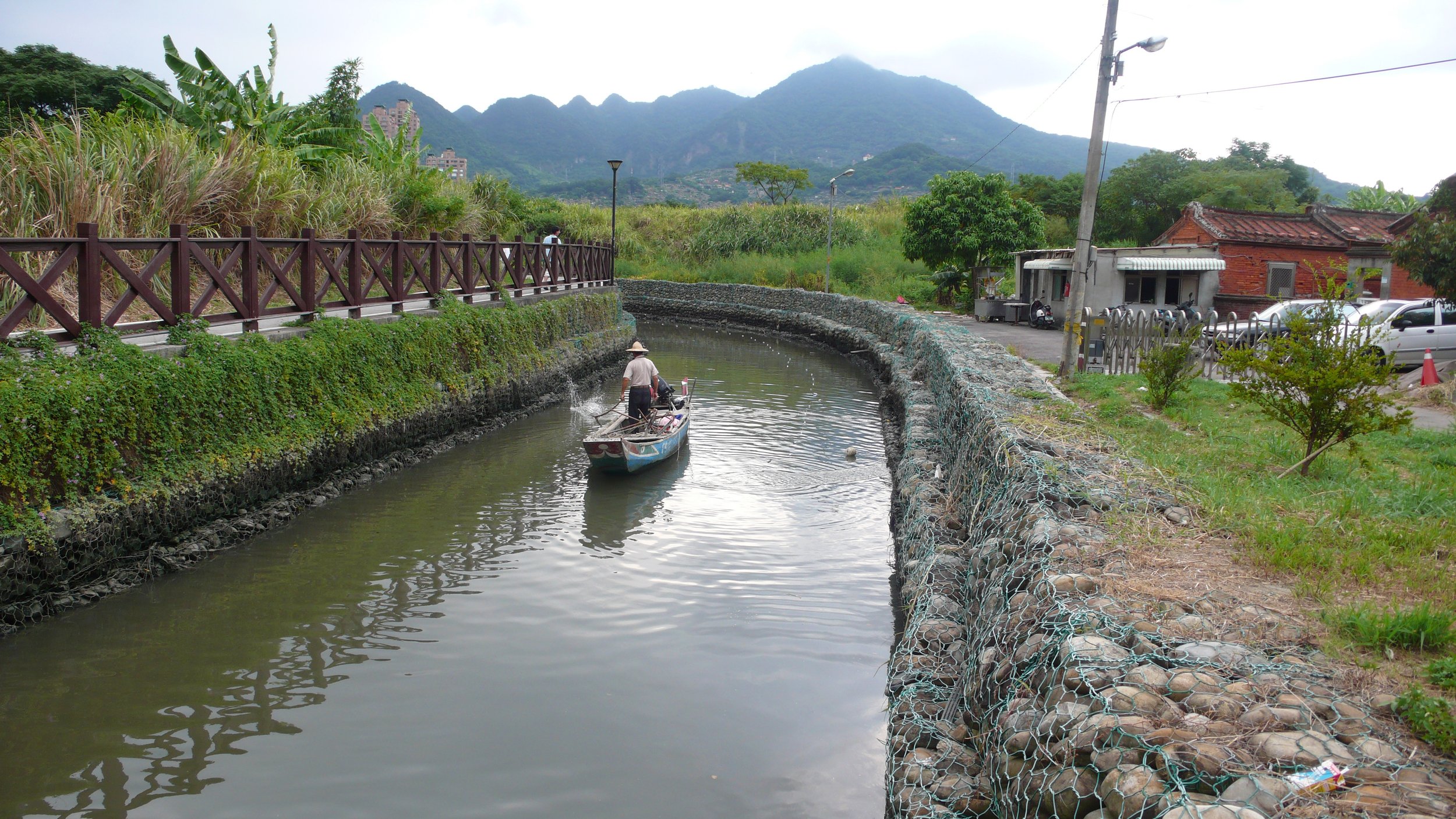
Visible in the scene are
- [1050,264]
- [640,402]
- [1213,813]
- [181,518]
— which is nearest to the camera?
[1213,813]

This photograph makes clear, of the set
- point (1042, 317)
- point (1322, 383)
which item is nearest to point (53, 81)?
point (1042, 317)

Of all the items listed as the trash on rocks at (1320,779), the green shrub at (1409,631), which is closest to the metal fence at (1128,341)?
the green shrub at (1409,631)

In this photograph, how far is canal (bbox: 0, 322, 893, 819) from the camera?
5.33 meters

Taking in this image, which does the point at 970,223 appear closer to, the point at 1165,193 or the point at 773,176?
the point at 1165,193

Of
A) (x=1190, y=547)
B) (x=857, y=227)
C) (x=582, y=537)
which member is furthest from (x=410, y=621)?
(x=857, y=227)

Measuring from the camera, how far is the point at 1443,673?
3.82 meters

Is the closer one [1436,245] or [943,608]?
[943,608]

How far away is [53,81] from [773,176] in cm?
5153

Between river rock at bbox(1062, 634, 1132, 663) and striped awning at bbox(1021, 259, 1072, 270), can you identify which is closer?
river rock at bbox(1062, 634, 1132, 663)

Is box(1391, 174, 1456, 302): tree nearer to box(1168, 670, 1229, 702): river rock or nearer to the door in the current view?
the door

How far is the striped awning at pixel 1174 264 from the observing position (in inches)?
974

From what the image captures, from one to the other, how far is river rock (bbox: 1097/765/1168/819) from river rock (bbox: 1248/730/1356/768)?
1.30 feet

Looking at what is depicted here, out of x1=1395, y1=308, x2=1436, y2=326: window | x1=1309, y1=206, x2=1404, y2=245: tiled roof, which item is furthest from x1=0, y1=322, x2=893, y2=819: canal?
x1=1309, y1=206, x2=1404, y2=245: tiled roof

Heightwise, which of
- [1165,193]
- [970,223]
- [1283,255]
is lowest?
[1283,255]
